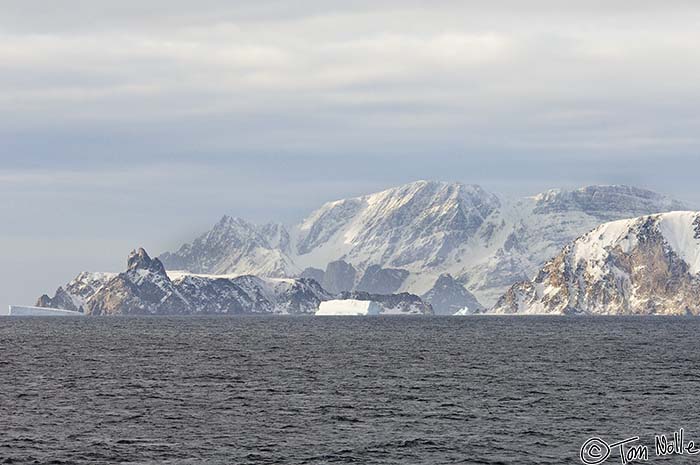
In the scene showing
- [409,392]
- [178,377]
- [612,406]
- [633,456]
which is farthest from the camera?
[178,377]

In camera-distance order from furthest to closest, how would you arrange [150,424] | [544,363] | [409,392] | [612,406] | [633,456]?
[544,363] < [409,392] < [612,406] < [150,424] < [633,456]

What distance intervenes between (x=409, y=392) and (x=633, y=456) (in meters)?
48.3

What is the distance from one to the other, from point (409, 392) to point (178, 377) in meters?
35.7

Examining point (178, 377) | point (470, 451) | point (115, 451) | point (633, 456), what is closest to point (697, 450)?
point (633, 456)

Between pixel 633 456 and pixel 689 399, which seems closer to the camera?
pixel 633 456

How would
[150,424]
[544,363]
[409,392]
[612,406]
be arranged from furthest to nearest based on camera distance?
[544,363], [409,392], [612,406], [150,424]

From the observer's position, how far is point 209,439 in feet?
331

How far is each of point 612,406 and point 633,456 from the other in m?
30.9

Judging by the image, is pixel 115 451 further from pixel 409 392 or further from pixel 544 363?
pixel 544 363

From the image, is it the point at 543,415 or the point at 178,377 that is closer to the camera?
the point at 543,415

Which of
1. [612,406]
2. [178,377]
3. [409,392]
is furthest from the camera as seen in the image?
[178,377]

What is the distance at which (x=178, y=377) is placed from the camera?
15812 cm

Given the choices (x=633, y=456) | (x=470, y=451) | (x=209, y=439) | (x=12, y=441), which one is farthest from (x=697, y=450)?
(x=12, y=441)

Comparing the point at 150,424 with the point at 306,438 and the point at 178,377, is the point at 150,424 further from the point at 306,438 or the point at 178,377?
the point at 178,377
